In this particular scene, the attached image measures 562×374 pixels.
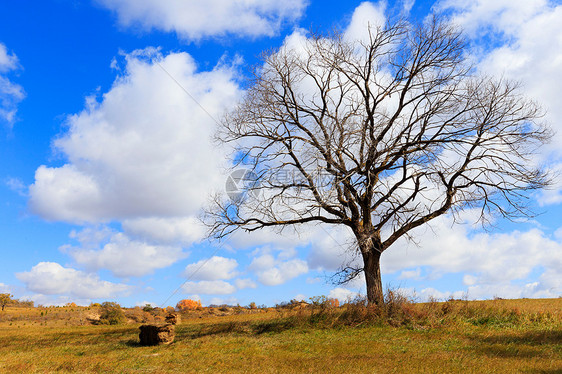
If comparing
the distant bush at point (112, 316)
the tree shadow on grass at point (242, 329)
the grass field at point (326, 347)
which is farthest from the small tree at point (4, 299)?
the tree shadow on grass at point (242, 329)

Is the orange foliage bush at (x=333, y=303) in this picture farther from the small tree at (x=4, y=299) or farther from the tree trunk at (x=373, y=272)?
the small tree at (x=4, y=299)

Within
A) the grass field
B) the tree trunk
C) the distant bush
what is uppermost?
the tree trunk

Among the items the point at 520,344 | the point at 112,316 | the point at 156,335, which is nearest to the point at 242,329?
the point at 156,335

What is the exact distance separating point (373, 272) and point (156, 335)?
9.00m

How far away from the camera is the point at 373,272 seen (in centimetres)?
1764

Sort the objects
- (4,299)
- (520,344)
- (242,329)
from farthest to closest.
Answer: (4,299) < (242,329) < (520,344)

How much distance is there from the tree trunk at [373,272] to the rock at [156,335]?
7.94 m

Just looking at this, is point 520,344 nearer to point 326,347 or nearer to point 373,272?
point 326,347

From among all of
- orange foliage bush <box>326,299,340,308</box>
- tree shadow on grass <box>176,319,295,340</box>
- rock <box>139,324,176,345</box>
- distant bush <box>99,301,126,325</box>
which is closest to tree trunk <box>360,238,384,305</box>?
orange foliage bush <box>326,299,340,308</box>

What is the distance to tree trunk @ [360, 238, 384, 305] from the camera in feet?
56.4

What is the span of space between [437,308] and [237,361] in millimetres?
9409

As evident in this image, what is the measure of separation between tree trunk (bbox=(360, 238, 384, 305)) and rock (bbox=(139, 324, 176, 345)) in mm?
7941

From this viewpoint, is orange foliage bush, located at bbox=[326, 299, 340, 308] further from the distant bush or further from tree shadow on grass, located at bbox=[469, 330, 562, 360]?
the distant bush

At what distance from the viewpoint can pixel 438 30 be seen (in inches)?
715
